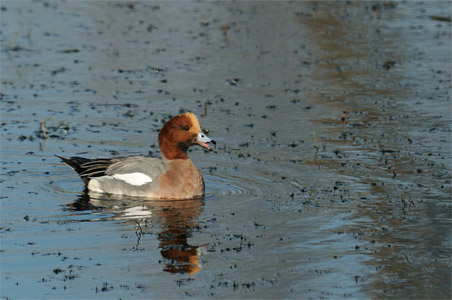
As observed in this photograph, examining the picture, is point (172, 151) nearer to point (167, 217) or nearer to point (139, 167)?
point (139, 167)

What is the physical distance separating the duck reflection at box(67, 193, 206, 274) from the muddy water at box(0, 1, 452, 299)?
3 centimetres

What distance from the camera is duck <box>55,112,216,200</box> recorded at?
37.0 feet

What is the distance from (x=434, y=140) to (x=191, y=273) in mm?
6469

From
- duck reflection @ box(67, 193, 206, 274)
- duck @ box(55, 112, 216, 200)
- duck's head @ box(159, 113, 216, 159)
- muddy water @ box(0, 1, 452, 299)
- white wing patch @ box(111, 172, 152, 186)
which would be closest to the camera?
muddy water @ box(0, 1, 452, 299)

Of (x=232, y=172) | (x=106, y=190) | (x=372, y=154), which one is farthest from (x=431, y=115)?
(x=106, y=190)

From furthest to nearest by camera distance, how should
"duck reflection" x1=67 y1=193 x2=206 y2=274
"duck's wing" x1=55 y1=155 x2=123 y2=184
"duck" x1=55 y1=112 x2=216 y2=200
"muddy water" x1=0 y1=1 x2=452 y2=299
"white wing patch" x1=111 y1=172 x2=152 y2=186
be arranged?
"duck's wing" x1=55 y1=155 x2=123 y2=184, "white wing patch" x1=111 y1=172 x2=152 y2=186, "duck" x1=55 y1=112 x2=216 y2=200, "duck reflection" x1=67 y1=193 x2=206 y2=274, "muddy water" x1=0 y1=1 x2=452 y2=299

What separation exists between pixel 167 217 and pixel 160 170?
129cm

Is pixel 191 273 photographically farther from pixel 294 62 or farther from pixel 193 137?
pixel 294 62

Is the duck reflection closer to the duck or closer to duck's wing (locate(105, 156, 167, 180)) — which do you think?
the duck

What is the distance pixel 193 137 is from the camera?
1155 centimetres

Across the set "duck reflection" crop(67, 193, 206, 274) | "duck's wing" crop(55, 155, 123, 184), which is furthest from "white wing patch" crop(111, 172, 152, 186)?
"duck's wing" crop(55, 155, 123, 184)

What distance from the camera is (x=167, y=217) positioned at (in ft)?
33.8

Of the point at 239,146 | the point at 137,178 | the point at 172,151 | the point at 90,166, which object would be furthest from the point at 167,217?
the point at 239,146

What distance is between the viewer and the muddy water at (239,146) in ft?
27.2
